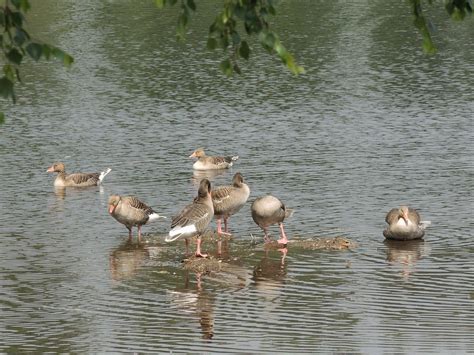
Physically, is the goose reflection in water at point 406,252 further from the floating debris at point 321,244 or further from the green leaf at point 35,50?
the green leaf at point 35,50

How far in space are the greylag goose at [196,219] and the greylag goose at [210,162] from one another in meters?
10.4

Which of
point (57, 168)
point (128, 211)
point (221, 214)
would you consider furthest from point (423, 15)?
point (57, 168)

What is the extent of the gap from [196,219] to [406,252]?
4.00 meters

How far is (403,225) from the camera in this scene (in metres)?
22.8

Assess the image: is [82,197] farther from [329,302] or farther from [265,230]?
[329,302]

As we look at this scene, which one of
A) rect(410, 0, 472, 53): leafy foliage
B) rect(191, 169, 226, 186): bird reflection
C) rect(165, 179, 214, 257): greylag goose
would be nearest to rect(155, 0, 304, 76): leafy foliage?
rect(410, 0, 472, 53): leafy foliage

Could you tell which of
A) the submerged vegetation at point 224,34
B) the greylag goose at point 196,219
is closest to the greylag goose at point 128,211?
the greylag goose at point 196,219

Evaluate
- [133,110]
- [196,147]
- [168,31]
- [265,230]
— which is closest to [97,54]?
[168,31]

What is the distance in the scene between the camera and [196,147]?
3538 centimetres

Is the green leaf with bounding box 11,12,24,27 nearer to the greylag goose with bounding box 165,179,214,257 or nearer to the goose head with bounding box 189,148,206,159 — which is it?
the greylag goose with bounding box 165,179,214,257

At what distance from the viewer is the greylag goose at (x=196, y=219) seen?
21.4 metres

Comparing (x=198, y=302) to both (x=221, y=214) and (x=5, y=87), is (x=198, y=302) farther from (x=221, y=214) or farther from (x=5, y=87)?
(x=5, y=87)

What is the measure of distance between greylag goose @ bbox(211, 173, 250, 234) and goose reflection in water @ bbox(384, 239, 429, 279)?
9.56ft

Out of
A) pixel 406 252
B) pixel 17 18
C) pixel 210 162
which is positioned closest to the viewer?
pixel 17 18
